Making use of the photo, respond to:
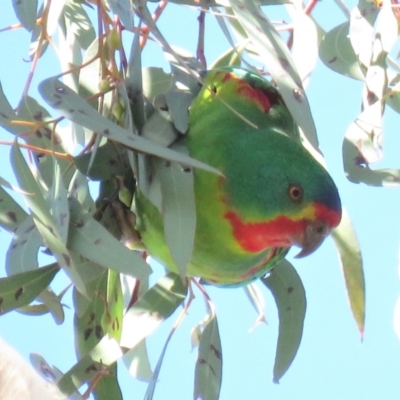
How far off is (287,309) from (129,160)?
362 mm

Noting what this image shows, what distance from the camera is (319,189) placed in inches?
49.1

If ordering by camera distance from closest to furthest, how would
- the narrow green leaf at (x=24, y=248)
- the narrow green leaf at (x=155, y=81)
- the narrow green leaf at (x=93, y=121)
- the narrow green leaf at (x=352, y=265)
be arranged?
the narrow green leaf at (x=93, y=121), the narrow green leaf at (x=24, y=248), the narrow green leaf at (x=352, y=265), the narrow green leaf at (x=155, y=81)

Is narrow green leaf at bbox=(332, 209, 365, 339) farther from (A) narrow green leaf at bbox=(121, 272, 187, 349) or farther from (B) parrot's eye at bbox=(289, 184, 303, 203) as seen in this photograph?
(A) narrow green leaf at bbox=(121, 272, 187, 349)

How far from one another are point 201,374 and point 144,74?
449 mm

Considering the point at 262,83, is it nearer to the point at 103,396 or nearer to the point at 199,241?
the point at 199,241

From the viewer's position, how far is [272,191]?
1.25 m

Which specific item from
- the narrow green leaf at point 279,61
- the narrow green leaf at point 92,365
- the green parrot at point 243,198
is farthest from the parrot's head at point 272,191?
the narrow green leaf at point 92,365

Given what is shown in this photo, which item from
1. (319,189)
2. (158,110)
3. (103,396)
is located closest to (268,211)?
(319,189)

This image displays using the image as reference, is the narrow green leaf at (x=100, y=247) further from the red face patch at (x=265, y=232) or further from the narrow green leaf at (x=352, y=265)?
the narrow green leaf at (x=352, y=265)

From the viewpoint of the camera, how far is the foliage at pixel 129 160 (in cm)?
111

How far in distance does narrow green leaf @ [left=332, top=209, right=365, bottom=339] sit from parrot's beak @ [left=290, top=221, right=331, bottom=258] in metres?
0.06

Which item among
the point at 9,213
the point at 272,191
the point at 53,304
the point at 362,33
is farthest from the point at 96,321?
the point at 362,33

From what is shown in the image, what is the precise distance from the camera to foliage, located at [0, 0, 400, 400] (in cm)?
111

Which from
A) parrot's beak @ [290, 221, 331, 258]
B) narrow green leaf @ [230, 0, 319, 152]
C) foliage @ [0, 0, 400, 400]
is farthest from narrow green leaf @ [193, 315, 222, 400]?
narrow green leaf @ [230, 0, 319, 152]
